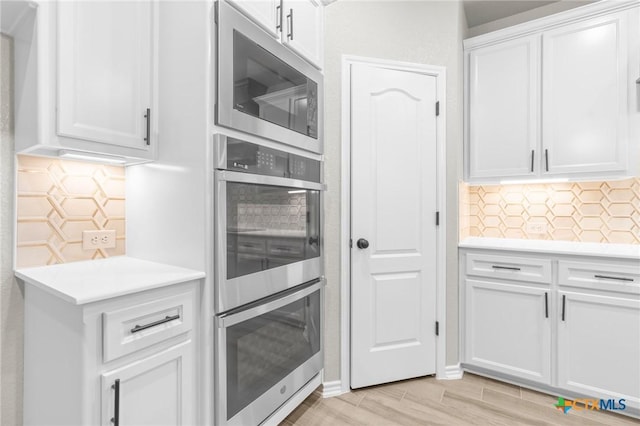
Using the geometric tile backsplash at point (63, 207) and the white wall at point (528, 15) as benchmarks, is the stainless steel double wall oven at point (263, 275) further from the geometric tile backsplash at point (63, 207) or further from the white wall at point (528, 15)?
the white wall at point (528, 15)

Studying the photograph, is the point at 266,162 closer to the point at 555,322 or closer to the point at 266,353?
the point at 266,353

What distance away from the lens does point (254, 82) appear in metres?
1.50

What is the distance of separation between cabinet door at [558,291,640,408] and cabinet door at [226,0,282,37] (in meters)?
2.28

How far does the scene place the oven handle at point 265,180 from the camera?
1.32 metres

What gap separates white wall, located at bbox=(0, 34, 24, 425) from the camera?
1318 mm

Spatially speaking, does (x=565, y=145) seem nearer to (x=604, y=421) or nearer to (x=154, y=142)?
(x=604, y=421)

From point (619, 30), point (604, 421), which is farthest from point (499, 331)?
point (619, 30)

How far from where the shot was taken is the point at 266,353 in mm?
1575

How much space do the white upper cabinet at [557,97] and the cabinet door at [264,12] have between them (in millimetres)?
1710

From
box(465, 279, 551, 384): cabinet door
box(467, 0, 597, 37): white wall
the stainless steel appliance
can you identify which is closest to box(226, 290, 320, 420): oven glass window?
the stainless steel appliance

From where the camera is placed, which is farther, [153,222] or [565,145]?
[565,145]

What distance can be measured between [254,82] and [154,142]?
522mm

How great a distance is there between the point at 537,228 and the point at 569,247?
17.8 inches

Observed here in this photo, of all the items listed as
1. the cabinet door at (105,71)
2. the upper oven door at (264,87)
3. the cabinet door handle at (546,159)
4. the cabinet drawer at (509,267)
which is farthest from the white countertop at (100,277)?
the cabinet door handle at (546,159)
